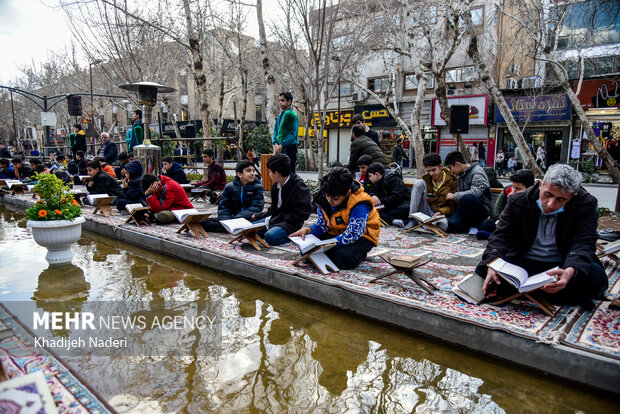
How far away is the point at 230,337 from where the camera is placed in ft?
12.4

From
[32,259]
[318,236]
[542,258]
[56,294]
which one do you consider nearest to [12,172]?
[32,259]

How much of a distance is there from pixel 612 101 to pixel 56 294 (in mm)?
22911

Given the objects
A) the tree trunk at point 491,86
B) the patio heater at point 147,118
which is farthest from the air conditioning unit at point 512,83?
the patio heater at point 147,118

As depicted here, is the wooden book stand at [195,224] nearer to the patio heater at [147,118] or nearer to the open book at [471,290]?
the open book at [471,290]

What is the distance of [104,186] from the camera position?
32.7ft

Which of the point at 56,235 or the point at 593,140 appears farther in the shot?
the point at 593,140

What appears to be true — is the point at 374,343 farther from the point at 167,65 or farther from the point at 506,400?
the point at 167,65

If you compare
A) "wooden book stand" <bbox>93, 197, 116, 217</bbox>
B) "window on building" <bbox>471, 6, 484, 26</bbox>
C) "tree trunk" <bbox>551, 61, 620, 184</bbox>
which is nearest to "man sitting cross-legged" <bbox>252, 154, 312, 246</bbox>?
"wooden book stand" <bbox>93, 197, 116, 217</bbox>

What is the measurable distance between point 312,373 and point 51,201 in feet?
14.8

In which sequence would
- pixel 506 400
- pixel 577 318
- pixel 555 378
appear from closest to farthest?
pixel 506 400
pixel 555 378
pixel 577 318

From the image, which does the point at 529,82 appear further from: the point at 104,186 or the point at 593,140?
the point at 104,186

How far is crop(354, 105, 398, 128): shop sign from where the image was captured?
27144 millimetres

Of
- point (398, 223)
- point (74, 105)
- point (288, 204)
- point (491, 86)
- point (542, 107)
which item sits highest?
point (542, 107)

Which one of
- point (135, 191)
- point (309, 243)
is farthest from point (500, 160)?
point (309, 243)
